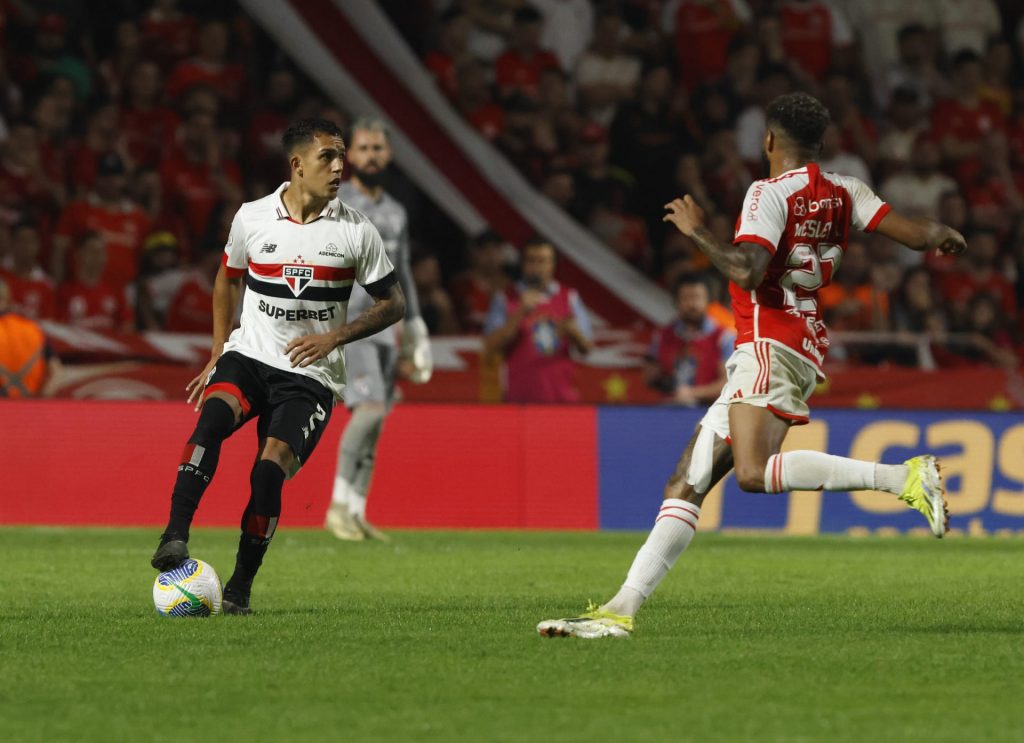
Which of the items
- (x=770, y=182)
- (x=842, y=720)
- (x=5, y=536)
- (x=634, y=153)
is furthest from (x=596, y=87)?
(x=842, y=720)

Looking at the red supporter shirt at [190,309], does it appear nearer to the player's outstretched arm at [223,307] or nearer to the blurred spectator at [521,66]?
the blurred spectator at [521,66]

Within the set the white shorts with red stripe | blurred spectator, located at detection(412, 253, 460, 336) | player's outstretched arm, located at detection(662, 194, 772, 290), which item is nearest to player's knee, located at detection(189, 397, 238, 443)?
the white shorts with red stripe

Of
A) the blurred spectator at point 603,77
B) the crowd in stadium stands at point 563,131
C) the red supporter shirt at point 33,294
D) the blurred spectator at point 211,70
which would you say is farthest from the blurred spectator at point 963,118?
the red supporter shirt at point 33,294

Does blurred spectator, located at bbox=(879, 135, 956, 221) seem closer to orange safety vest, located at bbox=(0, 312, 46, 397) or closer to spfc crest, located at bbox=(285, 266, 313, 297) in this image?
orange safety vest, located at bbox=(0, 312, 46, 397)

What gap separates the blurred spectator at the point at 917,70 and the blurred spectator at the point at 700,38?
1880 millimetres

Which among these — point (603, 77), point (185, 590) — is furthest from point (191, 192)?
point (185, 590)

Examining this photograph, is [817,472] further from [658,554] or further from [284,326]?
[284,326]

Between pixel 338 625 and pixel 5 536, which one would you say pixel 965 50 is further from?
pixel 338 625

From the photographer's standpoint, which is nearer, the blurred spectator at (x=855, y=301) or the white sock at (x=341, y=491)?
the white sock at (x=341, y=491)

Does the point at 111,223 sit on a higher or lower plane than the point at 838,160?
lower

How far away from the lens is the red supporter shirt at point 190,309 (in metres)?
15.8

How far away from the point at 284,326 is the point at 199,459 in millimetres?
692

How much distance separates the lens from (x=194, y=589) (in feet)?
24.4

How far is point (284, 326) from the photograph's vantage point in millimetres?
7848
